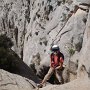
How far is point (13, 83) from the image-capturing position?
1341cm

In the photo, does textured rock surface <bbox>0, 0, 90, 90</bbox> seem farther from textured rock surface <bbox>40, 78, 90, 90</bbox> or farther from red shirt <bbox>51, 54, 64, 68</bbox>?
red shirt <bbox>51, 54, 64, 68</bbox>

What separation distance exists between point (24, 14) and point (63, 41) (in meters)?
13.1

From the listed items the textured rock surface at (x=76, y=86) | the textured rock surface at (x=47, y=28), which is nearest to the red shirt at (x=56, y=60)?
the textured rock surface at (x=47, y=28)

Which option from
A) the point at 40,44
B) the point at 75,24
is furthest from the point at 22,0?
the point at 75,24

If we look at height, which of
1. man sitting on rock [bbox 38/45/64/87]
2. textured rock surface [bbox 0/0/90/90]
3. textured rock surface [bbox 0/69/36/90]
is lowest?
textured rock surface [bbox 0/0/90/90]

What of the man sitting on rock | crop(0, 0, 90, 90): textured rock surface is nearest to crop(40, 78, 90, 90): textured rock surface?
crop(0, 0, 90, 90): textured rock surface

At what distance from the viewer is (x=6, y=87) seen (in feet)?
42.3

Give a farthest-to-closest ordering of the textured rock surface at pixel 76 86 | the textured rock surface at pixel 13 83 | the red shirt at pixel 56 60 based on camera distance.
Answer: the red shirt at pixel 56 60, the textured rock surface at pixel 13 83, the textured rock surface at pixel 76 86

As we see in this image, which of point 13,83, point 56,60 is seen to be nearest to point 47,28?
point 56,60

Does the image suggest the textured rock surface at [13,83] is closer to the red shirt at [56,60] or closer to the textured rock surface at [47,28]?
the red shirt at [56,60]

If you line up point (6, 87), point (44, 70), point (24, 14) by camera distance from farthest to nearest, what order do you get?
point (24, 14)
point (44, 70)
point (6, 87)

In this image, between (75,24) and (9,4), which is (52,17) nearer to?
(75,24)

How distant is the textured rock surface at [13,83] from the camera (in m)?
13.0

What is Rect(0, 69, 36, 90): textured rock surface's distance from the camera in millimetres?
13015
